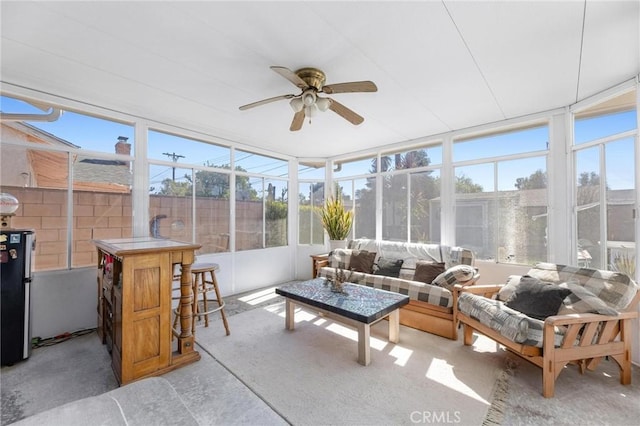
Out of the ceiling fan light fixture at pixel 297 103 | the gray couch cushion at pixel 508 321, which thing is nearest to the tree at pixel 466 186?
the gray couch cushion at pixel 508 321

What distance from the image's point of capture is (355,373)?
2309 millimetres

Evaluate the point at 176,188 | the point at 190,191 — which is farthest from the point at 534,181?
the point at 176,188

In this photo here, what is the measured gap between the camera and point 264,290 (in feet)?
15.8

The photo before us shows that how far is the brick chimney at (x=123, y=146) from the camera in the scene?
11.3 ft

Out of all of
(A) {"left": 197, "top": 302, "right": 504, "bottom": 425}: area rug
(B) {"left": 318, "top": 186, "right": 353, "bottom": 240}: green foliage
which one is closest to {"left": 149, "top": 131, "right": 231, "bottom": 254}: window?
(A) {"left": 197, "top": 302, "right": 504, "bottom": 425}: area rug

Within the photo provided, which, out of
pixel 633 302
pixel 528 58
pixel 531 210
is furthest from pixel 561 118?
pixel 633 302

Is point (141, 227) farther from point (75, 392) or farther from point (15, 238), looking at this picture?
point (75, 392)

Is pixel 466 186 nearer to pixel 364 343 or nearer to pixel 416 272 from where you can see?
pixel 416 272

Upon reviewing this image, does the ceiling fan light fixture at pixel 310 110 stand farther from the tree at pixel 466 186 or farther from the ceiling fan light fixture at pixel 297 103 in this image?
the tree at pixel 466 186

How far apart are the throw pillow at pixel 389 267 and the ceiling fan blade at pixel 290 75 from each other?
2.76 metres

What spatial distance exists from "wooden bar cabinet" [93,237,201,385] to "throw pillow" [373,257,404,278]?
2585 mm

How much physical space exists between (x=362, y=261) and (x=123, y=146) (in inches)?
144

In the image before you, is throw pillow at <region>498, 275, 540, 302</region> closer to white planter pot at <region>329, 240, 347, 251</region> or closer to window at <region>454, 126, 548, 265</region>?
window at <region>454, 126, 548, 265</region>

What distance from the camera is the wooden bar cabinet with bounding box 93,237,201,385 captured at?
6.91 feet
